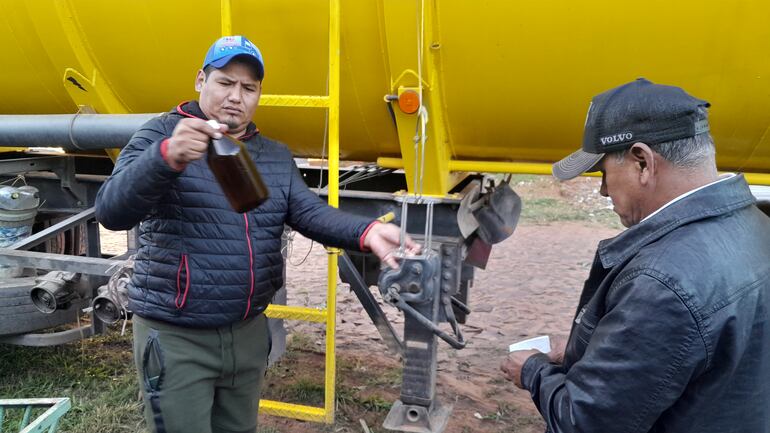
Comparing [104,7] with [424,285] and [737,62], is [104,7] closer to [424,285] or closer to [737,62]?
[424,285]

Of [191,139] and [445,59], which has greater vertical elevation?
[445,59]

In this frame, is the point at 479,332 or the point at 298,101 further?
the point at 479,332

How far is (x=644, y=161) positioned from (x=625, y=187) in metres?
0.08

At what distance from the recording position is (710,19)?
7.95ft

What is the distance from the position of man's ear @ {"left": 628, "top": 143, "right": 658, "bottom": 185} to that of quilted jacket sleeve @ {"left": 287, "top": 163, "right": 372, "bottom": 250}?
0.99 m

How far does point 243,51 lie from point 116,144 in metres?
1.31

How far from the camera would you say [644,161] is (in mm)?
1495

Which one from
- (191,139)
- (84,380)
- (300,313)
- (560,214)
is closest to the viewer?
(191,139)

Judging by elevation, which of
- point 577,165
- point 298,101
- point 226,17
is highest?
point 226,17

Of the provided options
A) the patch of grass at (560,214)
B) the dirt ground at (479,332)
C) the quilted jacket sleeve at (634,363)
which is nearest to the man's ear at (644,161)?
the quilted jacket sleeve at (634,363)

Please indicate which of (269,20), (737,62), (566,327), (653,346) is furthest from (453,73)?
(566,327)

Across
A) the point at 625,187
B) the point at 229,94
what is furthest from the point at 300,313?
the point at 625,187

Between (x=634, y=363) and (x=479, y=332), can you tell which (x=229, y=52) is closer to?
(x=634, y=363)

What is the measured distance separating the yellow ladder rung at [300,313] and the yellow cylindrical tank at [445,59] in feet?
3.06
